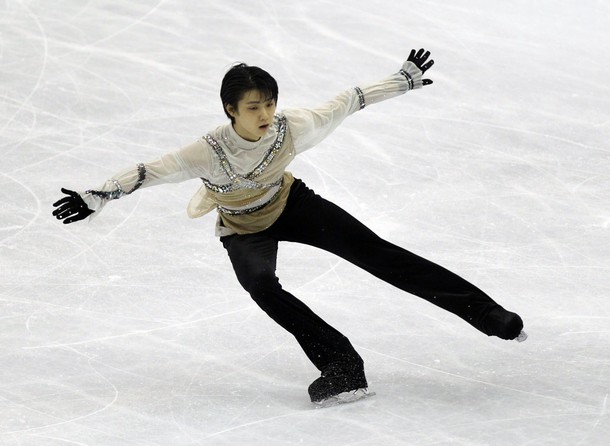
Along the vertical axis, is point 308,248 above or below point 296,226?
above

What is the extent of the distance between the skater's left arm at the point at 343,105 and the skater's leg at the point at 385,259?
0.91 ft

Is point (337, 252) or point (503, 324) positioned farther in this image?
point (337, 252)

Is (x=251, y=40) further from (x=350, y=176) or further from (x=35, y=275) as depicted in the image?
(x=35, y=275)

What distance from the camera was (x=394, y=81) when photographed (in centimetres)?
434

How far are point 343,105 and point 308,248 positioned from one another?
5.41 feet

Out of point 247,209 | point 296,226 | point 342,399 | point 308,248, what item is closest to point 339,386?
point 342,399

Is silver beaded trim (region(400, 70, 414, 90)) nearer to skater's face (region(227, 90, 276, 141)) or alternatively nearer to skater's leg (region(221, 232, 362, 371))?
skater's face (region(227, 90, 276, 141))

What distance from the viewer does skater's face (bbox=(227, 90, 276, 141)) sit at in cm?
397

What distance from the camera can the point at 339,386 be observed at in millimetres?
4086

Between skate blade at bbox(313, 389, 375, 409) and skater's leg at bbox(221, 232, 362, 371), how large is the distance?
117mm

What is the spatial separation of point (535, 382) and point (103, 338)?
6.22ft

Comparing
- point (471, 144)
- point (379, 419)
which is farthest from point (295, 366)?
point (471, 144)

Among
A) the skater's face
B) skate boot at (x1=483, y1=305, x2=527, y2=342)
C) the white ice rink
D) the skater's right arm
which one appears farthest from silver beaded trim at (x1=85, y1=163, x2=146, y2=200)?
skate boot at (x1=483, y1=305, x2=527, y2=342)

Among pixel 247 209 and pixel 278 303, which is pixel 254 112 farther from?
pixel 278 303
